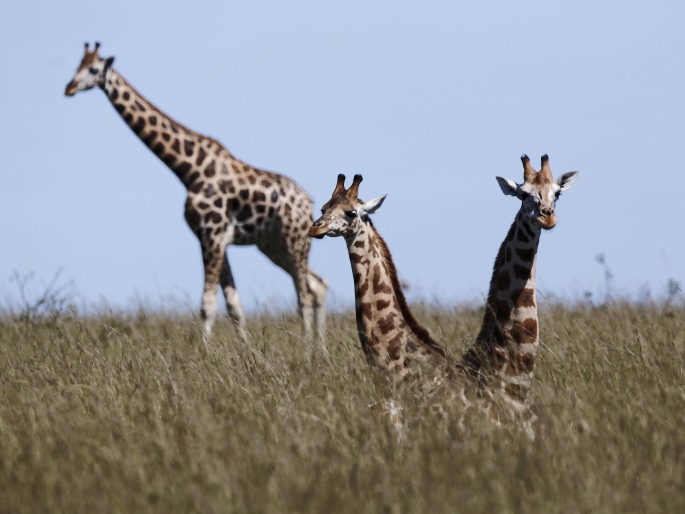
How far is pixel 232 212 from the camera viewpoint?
1220cm

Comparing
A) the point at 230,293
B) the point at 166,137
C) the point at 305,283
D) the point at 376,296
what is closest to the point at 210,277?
the point at 230,293

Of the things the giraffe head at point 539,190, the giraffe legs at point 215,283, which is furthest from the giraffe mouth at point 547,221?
the giraffe legs at point 215,283

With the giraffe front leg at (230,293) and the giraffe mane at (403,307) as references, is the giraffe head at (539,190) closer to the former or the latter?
the giraffe mane at (403,307)

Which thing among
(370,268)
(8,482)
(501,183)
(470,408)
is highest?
(501,183)

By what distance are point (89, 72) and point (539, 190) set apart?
843 cm

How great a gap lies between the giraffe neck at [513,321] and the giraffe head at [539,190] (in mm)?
146

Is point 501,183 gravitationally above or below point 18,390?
above

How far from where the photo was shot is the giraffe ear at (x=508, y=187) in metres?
6.34

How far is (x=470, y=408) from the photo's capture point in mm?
5855

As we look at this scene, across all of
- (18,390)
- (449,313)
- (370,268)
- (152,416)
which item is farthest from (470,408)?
(449,313)

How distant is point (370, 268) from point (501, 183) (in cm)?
96

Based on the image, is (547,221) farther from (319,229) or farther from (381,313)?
(319,229)

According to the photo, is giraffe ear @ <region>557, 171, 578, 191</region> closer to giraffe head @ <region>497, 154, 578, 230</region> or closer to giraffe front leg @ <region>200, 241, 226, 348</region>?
giraffe head @ <region>497, 154, 578, 230</region>

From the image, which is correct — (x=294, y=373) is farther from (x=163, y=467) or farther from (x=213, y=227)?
(x=213, y=227)
